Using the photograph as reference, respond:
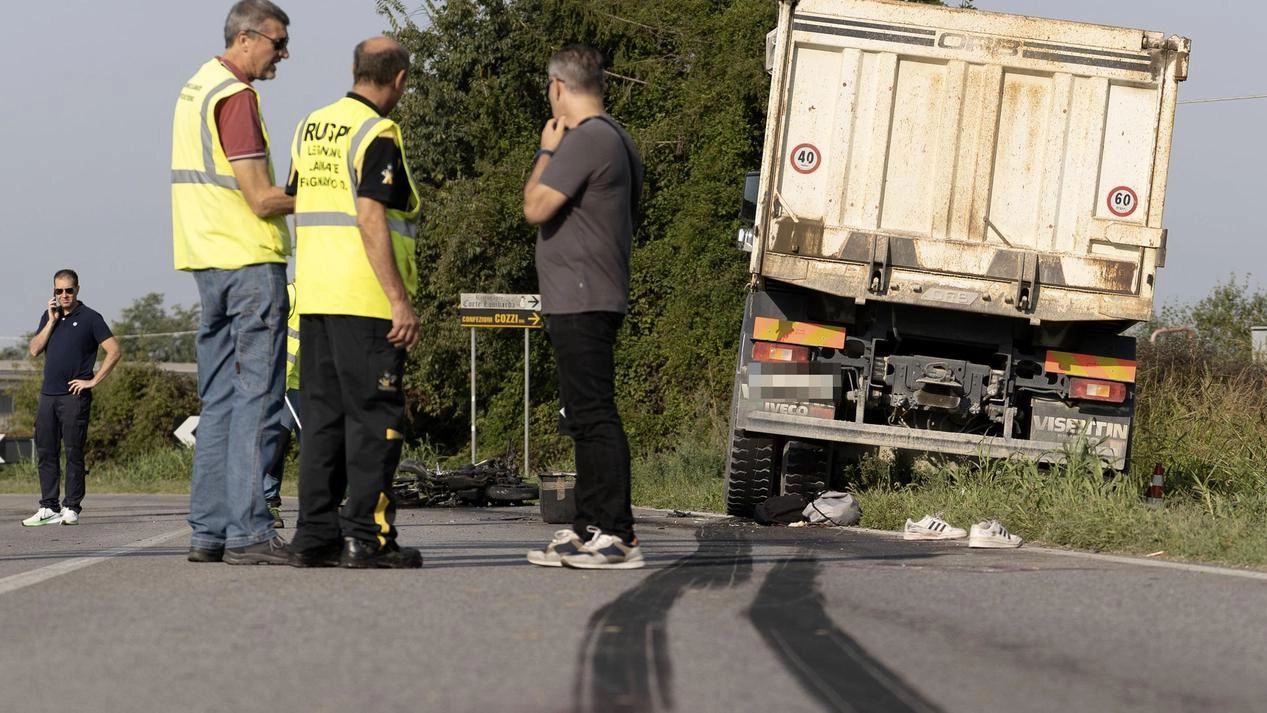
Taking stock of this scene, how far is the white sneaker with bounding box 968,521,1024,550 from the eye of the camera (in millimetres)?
8906

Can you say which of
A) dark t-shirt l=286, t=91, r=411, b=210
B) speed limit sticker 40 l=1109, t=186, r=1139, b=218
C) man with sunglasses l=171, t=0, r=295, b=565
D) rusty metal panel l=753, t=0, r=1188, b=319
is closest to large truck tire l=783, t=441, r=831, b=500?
rusty metal panel l=753, t=0, r=1188, b=319

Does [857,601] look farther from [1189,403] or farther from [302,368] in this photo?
[1189,403]

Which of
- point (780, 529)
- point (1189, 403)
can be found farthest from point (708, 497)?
point (1189, 403)

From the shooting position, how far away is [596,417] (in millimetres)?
6730

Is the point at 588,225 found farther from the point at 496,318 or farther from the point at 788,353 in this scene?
the point at 496,318

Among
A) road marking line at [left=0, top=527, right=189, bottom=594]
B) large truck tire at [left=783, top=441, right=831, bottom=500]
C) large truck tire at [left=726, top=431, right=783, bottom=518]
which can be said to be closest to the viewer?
road marking line at [left=0, top=527, right=189, bottom=594]

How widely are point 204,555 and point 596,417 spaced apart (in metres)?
1.79

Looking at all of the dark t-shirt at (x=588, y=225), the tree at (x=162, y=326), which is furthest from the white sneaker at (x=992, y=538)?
the tree at (x=162, y=326)

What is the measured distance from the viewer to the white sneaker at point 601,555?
21.9ft

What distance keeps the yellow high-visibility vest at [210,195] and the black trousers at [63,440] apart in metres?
6.64

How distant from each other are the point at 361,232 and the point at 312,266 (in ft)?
1.03

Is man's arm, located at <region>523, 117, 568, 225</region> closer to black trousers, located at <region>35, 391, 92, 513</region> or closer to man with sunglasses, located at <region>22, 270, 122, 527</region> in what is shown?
man with sunglasses, located at <region>22, 270, 122, 527</region>

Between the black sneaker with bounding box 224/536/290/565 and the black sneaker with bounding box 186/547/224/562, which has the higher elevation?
the black sneaker with bounding box 224/536/290/565

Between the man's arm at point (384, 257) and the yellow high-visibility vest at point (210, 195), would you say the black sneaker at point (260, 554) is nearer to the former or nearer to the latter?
the man's arm at point (384, 257)
